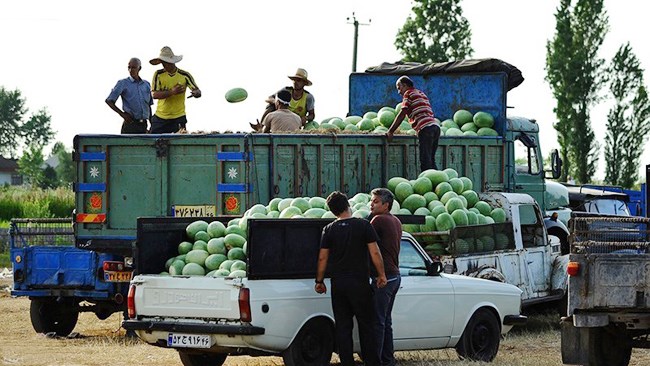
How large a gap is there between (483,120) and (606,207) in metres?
11.1

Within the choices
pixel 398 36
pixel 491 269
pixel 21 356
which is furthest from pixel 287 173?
pixel 398 36

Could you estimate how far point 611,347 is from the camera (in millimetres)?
13336

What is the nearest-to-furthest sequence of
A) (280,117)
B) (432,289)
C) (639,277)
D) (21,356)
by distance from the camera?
1. (639,277)
2. (432,289)
3. (21,356)
4. (280,117)

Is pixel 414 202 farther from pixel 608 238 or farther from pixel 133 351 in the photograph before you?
pixel 608 238

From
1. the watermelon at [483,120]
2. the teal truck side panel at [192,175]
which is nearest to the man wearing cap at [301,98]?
the teal truck side panel at [192,175]

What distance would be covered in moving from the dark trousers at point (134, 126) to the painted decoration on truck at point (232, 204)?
8.78 ft

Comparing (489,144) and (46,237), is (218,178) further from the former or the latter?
(489,144)

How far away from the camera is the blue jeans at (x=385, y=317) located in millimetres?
13234

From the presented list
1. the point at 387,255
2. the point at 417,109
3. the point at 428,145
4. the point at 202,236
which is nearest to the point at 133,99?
the point at 417,109

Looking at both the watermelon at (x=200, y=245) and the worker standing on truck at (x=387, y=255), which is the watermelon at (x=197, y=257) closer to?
the watermelon at (x=200, y=245)

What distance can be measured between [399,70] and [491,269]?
Answer: 18.6 ft

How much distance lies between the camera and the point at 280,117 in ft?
61.4

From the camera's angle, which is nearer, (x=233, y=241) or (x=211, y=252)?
(x=211, y=252)

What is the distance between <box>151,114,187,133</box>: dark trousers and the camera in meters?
19.4
